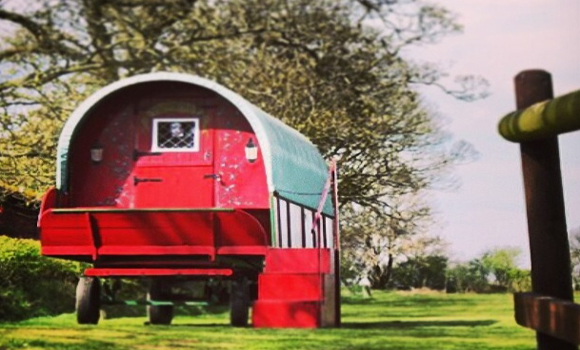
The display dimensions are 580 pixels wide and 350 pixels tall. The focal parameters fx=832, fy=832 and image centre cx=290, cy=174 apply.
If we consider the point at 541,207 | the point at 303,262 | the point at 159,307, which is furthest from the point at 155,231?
the point at 541,207

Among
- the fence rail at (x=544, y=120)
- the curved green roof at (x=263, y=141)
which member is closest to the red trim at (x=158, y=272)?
the curved green roof at (x=263, y=141)

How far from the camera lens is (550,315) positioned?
2801 mm

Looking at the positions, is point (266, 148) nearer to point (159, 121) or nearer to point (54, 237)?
point (159, 121)

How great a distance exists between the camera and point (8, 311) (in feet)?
20.6

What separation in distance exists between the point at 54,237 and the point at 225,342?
129 centimetres

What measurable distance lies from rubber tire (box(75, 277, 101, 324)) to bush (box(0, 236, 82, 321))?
0.85m

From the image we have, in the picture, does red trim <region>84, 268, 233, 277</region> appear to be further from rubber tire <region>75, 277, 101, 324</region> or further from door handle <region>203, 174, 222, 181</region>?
door handle <region>203, 174, 222, 181</region>

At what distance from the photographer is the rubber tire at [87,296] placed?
476 cm

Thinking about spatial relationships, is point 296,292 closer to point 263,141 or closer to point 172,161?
point 263,141

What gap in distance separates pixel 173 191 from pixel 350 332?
5.17 ft

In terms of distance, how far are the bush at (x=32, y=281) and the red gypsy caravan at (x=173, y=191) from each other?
0.64m

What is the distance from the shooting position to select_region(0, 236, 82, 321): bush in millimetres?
5553

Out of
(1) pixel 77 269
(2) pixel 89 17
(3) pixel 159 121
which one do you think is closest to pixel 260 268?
(3) pixel 159 121

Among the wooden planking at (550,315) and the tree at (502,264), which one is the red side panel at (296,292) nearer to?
the wooden planking at (550,315)
